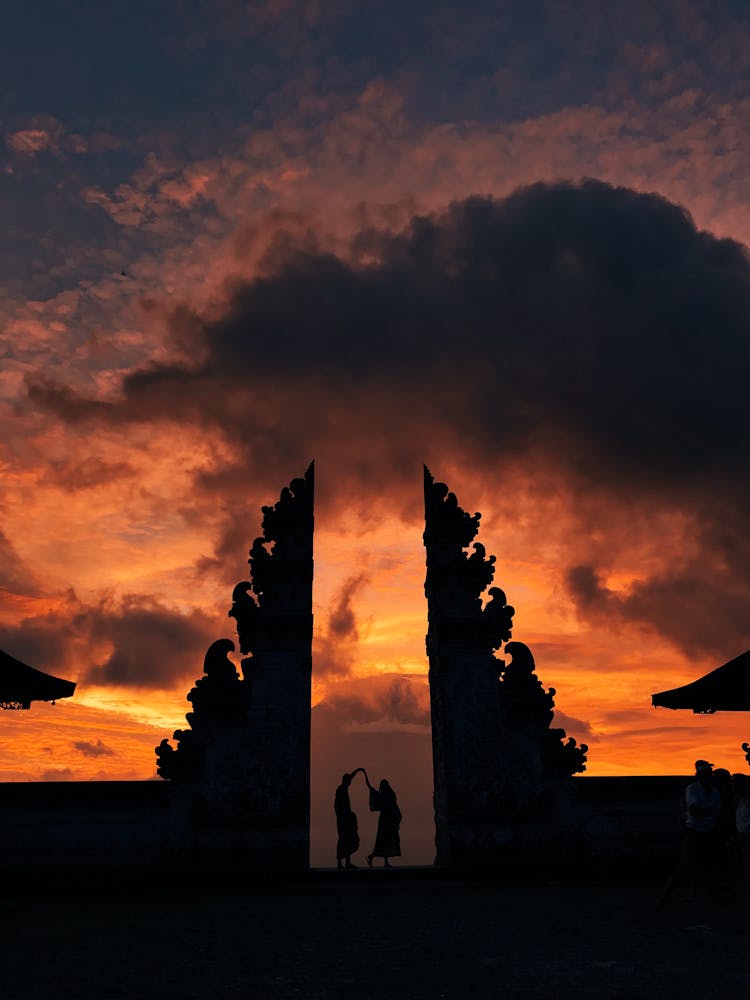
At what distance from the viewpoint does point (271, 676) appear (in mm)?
15664

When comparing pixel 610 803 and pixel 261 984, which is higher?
pixel 610 803

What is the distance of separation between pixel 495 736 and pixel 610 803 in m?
2.46

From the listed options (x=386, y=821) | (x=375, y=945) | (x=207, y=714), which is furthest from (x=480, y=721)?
(x=375, y=945)

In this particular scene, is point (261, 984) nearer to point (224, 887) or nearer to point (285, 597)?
point (224, 887)

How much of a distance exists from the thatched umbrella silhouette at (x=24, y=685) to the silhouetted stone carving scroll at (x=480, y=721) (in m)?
6.85

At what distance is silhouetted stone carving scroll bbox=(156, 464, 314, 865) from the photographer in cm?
1498

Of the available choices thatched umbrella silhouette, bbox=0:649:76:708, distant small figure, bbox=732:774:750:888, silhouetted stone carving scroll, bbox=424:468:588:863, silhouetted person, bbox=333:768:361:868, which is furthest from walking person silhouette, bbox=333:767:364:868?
distant small figure, bbox=732:774:750:888

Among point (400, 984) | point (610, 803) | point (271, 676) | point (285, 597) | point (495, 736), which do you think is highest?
point (285, 597)

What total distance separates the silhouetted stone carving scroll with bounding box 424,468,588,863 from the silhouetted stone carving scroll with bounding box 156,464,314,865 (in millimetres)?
2539

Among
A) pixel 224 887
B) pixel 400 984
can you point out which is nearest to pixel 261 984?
pixel 400 984

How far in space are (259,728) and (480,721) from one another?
4.10m

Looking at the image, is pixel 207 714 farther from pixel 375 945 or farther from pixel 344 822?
pixel 375 945

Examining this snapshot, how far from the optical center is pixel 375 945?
8.51 m

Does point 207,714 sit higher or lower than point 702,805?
higher
